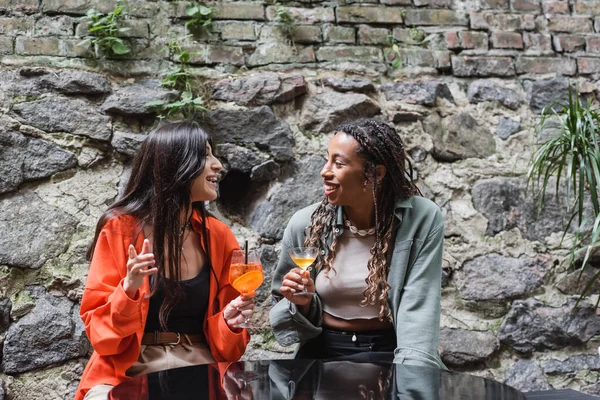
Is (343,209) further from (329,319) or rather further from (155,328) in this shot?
(155,328)

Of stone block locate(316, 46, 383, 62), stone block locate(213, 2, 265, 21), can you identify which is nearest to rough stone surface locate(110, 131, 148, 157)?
stone block locate(213, 2, 265, 21)

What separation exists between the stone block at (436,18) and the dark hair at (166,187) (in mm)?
1287

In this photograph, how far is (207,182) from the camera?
212cm

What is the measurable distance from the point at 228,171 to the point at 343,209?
64cm

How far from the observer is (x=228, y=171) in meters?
2.68

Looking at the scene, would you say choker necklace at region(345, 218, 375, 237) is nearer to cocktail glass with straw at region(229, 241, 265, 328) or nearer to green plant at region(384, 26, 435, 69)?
cocktail glass with straw at region(229, 241, 265, 328)

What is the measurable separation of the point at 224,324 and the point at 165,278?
23 centimetres

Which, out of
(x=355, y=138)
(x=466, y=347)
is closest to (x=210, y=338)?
(x=355, y=138)

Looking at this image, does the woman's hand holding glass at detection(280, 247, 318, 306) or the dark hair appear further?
the dark hair

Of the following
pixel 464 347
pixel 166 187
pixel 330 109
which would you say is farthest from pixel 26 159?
pixel 464 347

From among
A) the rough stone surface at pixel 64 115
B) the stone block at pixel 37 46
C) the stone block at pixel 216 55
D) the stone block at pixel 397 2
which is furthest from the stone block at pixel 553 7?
the stone block at pixel 37 46

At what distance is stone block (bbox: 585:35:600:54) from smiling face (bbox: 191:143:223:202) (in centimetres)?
192

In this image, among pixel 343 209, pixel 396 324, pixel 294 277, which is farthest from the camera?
A: pixel 343 209

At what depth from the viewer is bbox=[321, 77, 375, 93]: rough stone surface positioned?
2.80 metres
